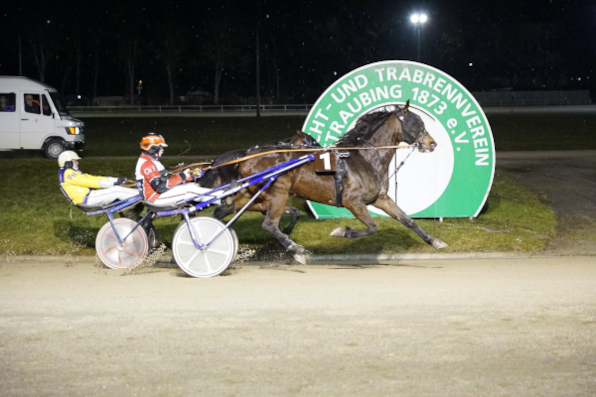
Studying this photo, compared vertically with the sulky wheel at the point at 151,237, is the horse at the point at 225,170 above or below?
above

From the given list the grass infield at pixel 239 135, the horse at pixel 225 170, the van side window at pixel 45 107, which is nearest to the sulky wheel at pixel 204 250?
the horse at pixel 225 170

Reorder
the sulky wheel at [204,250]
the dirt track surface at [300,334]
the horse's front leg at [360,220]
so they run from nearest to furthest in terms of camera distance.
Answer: the dirt track surface at [300,334] → the sulky wheel at [204,250] → the horse's front leg at [360,220]

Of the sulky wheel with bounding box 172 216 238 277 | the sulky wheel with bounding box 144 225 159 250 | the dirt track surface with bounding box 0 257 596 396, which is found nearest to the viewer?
the dirt track surface with bounding box 0 257 596 396

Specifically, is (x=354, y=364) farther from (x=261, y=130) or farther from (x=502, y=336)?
(x=261, y=130)

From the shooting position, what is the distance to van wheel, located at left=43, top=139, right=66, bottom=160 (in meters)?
20.0

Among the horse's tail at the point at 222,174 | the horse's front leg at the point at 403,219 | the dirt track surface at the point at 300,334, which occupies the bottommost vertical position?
the dirt track surface at the point at 300,334

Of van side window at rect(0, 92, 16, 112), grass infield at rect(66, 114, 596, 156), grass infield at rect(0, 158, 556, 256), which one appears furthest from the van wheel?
grass infield at rect(0, 158, 556, 256)

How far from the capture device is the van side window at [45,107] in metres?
20.0

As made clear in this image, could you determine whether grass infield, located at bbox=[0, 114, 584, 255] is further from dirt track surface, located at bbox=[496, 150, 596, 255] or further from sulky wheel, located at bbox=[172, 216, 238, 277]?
sulky wheel, located at bbox=[172, 216, 238, 277]

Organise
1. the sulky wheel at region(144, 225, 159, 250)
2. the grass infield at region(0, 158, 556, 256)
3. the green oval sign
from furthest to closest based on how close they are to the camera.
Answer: the green oval sign
the grass infield at region(0, 158, 556, 256)
the sulky wheel at region(144, 225, 159, 250)

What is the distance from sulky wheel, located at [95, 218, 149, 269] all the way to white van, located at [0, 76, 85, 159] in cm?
1284

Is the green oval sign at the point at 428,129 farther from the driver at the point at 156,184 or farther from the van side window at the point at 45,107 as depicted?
the van side window at the point at 45,107

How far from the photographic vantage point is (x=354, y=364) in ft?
15.8

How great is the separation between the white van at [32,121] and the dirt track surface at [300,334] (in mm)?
13125
